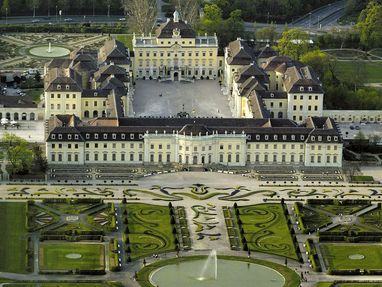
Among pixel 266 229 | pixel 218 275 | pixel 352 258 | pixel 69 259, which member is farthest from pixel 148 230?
pixel 352 258

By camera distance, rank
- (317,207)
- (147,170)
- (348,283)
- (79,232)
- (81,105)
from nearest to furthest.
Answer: (348,283) < (79,232) < (317,207) < (147,170) < (81,105)

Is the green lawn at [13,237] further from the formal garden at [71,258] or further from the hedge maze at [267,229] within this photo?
the hedge maze at [267,229]

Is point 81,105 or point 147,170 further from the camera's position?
point 81,105

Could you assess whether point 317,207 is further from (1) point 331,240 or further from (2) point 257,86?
(2) point 257,86

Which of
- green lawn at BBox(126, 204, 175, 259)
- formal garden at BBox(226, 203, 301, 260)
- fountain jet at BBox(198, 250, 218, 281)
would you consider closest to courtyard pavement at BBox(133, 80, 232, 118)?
green lawn at BBox(126, 204, 175, 259)

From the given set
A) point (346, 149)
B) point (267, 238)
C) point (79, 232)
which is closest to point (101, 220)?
point (79, 232)

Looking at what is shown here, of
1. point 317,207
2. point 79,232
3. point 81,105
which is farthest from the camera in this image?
point 81,105

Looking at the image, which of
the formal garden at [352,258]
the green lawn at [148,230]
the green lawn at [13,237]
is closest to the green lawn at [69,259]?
the green lawn at [13,237]

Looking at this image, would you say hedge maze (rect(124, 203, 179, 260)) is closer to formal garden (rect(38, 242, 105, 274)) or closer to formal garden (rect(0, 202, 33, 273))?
formal garden (rect(38, 242, 105, 274))
